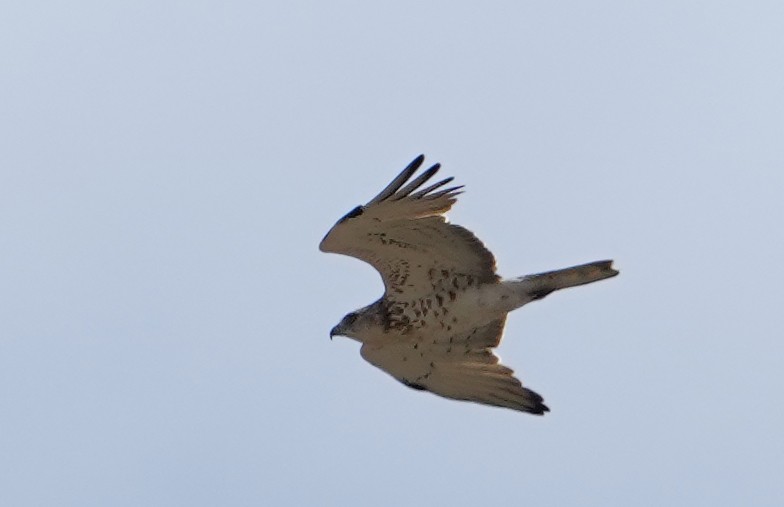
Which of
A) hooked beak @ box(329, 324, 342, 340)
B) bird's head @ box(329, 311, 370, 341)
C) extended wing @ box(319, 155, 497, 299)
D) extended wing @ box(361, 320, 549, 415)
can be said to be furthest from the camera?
Answer: extended wing @ box(361, 320, 549, 415)

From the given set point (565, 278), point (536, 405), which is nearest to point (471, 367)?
point (536, 405)

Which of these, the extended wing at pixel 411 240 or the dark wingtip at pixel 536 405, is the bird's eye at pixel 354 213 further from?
the dark wingtip at pixel 536 405

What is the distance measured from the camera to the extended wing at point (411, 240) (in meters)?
11.2

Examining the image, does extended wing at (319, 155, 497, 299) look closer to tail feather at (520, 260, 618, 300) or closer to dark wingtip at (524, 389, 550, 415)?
tail feather at (520, 260, 618, 300)

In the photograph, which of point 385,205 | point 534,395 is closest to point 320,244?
point 385,205

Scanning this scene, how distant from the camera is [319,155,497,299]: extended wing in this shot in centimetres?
1125

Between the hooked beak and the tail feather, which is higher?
the tail feather

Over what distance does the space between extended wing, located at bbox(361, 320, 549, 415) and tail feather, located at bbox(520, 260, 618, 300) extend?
2.88ft

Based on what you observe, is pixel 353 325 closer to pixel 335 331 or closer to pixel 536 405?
pixel 335 331

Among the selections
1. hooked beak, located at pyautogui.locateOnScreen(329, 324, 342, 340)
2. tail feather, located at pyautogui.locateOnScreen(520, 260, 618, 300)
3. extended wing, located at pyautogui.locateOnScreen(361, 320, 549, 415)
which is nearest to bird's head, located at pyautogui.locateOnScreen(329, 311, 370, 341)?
hooked beak, located at pyautogui.locateOnScreen(329, 324, 342, 340)

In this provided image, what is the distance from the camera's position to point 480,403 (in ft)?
41.1

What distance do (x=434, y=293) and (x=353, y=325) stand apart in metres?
0.78

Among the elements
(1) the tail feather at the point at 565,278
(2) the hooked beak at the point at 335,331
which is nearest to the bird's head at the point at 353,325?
(2) the hooked beak at the point at 335,331

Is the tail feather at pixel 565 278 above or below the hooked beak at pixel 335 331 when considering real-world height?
above
